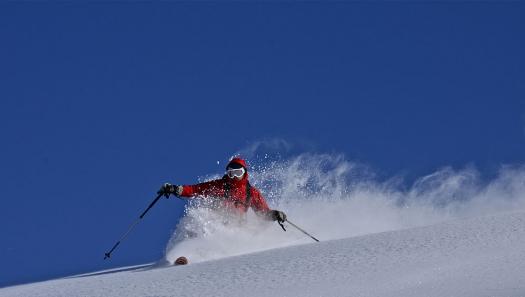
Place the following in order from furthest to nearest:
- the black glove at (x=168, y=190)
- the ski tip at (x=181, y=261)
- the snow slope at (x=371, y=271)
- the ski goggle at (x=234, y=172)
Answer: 1. the ski goggle at (x=234, y=172)
2. the black glove at (x=168, y=190)
3. the ski tip at (x=181, y=261)
4. the snow slope at (x=371, y=271)

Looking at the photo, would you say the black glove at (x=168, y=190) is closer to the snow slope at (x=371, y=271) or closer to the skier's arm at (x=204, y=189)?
the skier's arm at (x=204, y=189)

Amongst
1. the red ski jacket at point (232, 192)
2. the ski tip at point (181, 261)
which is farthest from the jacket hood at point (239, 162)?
the ski tip at point (181, 261)

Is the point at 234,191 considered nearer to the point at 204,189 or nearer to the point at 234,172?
the point at 234,172

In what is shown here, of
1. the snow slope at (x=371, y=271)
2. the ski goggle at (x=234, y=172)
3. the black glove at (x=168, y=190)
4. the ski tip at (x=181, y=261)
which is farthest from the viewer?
the ski goggle at (x=234, y=172)

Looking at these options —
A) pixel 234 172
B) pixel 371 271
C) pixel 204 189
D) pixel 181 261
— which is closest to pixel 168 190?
pixel 204 189

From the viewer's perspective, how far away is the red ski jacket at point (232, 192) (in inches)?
398

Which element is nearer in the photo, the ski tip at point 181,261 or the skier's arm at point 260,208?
the ski tip at point 181,261

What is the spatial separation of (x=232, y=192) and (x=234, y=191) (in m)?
0.03

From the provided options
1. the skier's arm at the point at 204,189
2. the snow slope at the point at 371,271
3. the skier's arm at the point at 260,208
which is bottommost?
the snow slope at the point at 371,271

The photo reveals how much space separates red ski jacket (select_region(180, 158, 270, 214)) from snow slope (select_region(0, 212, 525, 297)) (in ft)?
8.44

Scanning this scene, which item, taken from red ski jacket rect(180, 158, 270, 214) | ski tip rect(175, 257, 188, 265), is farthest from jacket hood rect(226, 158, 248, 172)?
ski tip rect(175, 257, 188, 265)

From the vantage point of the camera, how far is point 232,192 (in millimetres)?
10211

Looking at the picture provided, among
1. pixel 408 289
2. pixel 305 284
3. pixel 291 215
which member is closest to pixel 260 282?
pixel 305 284

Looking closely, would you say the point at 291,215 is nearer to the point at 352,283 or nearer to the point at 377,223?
the point at 377,223
